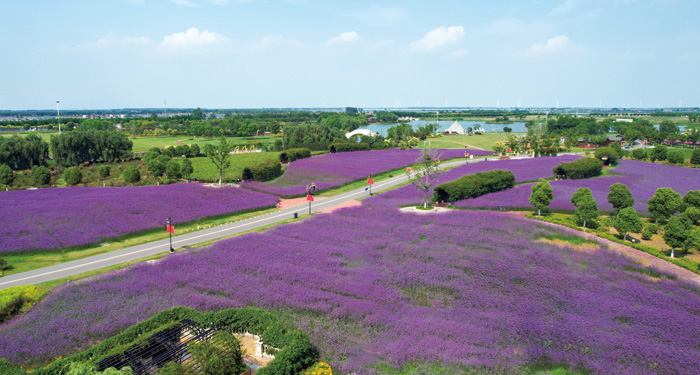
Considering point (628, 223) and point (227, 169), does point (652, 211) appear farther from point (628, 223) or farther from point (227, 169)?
point (227, 169)

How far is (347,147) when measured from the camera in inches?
3573

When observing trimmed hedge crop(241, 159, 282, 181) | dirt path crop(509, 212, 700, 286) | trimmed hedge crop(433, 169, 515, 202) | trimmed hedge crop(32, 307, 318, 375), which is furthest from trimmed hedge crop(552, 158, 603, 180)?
trimmed hedge crop(32, 307, 318, 375)

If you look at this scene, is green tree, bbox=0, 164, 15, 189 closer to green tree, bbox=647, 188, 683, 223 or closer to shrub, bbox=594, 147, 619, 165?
green tree, bbox=647, 188, 683, 223

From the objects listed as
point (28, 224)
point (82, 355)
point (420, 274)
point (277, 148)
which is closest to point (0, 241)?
point (28, 224)

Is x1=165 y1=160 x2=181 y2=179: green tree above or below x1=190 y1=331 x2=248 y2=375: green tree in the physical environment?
above

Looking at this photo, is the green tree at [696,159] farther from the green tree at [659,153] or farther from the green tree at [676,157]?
the green tree at [659,153]

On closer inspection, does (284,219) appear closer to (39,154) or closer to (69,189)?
(69,189)

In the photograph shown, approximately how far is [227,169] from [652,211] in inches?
2184

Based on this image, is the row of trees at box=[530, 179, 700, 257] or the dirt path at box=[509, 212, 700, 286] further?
the row of trees at box=[530, 179, 700, 257]

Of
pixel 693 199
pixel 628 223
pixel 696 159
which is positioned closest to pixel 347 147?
pixel 693 199

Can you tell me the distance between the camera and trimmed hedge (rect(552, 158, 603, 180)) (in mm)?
53875

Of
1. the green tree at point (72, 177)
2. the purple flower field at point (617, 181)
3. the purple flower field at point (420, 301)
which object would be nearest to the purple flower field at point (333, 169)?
the purple flower field at point (617, 181)

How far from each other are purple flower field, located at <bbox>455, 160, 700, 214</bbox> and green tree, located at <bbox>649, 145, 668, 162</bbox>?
773cm

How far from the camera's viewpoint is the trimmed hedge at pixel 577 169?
177ft
